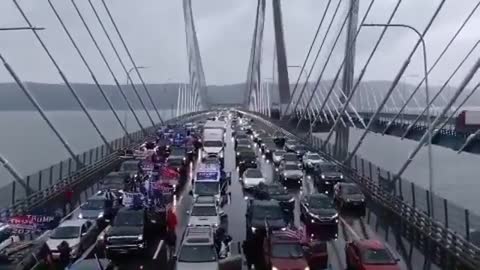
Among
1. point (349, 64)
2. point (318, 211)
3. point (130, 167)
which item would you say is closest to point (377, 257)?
point (318, 211)

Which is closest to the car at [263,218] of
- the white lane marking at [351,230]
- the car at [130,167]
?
the white lane marking at [351,230]

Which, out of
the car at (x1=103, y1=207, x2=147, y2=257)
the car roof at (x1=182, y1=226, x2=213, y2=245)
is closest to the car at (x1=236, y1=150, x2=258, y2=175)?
the car at (x1=103, y1=207, x2=147, y2=257)

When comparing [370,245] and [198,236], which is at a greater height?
[198,236]

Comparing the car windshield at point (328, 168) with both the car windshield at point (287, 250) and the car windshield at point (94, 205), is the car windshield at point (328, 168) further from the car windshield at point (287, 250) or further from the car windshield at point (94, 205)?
the car windshield at point (287, 250)

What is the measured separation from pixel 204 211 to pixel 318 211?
15.1 feet

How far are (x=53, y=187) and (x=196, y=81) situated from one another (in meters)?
108

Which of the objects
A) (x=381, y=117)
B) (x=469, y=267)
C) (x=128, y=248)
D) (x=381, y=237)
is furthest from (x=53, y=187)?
(x=381, y=117)

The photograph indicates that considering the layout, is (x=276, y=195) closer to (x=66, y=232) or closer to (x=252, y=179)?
(x=252, y=179)

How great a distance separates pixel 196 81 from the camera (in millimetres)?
139875

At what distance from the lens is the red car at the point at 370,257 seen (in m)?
18.1

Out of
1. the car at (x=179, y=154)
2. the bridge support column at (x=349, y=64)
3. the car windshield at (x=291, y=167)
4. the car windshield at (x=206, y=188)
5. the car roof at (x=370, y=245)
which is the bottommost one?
the car roof at (x=370, y=245)

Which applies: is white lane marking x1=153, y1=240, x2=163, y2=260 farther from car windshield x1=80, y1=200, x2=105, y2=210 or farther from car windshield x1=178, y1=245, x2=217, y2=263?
car windshield x1=80, y1=200, x2=105, y2=210

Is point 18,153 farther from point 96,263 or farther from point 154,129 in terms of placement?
point 96,263

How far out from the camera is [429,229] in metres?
24.0
